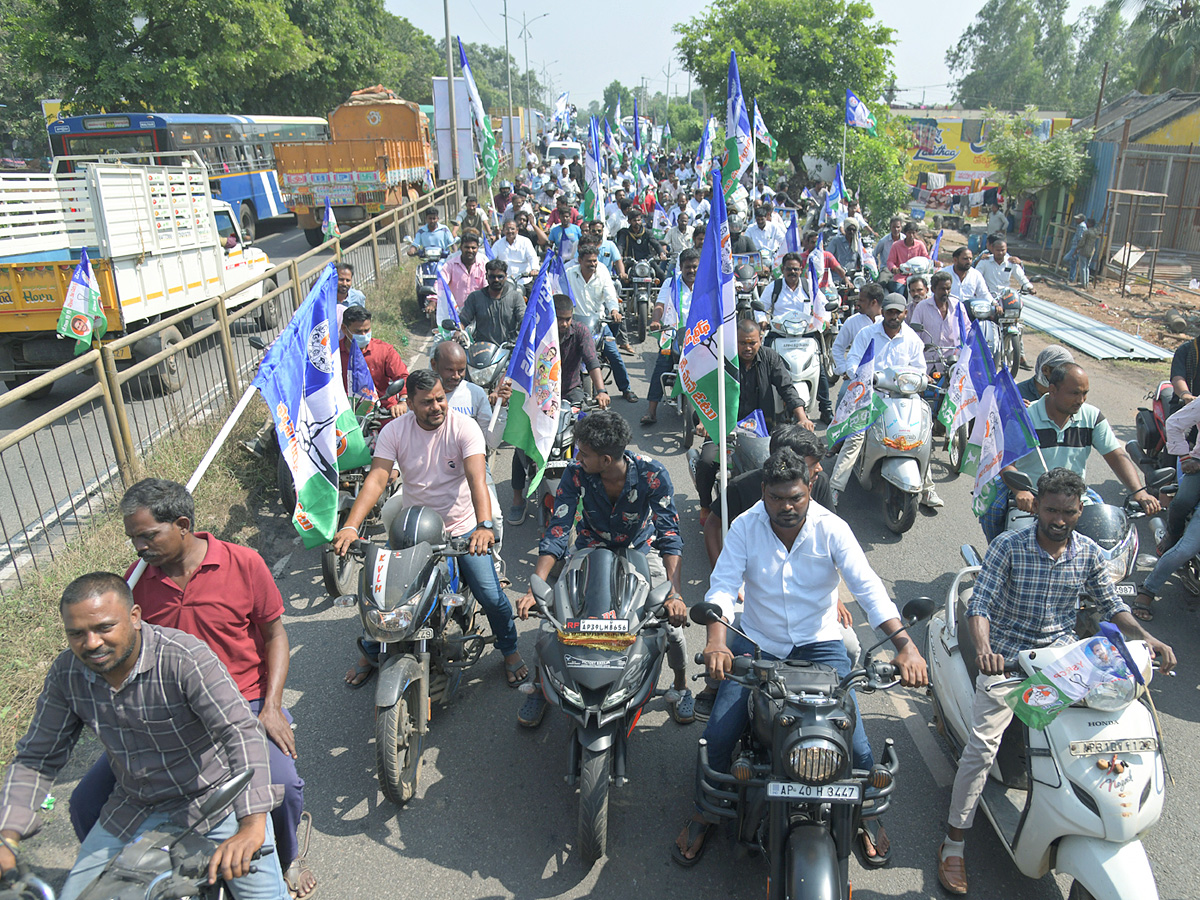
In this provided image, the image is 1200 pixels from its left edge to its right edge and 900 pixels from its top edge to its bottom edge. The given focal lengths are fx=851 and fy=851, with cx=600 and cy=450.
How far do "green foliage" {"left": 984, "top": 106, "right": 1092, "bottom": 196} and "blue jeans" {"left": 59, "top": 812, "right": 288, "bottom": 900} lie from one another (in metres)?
25.4

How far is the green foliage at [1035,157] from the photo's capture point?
2264 centimetres

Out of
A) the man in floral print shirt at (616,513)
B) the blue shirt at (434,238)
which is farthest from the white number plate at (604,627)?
the blue shirt at (434,238)

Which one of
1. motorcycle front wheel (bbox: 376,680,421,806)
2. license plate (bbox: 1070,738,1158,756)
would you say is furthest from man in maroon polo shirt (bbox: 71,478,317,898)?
license plate (bbox: 1070,738,1158,756)

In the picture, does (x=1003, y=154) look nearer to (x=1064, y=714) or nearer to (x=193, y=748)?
(x=1064, y=714)

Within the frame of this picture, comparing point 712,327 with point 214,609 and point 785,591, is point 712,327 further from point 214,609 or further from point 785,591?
point 214,609

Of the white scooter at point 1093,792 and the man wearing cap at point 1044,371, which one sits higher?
the man wearing cap at point 1044,371

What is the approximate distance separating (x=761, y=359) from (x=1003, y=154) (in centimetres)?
2183

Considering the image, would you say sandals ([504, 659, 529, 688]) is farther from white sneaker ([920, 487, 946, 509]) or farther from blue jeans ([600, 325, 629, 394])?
blue jeans ([600, 325, 629, 394])

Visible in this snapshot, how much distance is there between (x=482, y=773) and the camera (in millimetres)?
4281

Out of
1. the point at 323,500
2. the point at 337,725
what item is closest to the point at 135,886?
the point at 337,725

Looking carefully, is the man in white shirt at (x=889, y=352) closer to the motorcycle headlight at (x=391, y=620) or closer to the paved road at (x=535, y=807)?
the paved road at (x=535, y=807)

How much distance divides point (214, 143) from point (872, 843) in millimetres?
24402

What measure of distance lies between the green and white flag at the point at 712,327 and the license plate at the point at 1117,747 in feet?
8.51

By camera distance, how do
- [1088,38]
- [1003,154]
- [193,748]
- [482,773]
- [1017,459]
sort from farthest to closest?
[1088,38] → [1003,154] → [1017,459] → [482,773] → [193,748]
